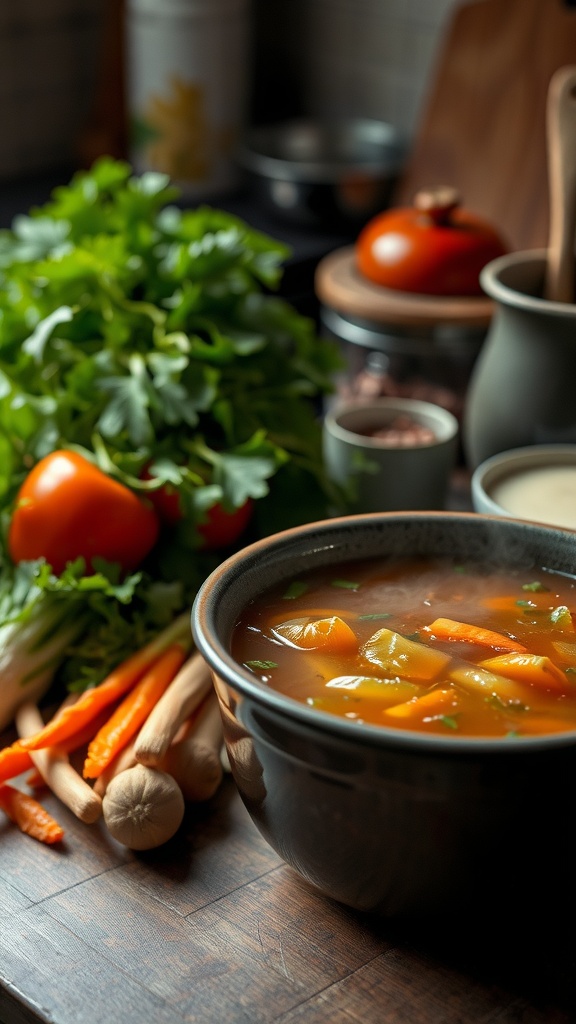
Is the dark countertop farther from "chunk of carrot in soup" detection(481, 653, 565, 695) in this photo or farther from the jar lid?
the jar lid

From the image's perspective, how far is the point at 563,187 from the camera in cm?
147

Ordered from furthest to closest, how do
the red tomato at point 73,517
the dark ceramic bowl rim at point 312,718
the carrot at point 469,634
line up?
the red tomato at point 73,517, the carrot at point 469,634, the dark ceramic bowl rim at point 312,718

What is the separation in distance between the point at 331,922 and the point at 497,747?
0.26m

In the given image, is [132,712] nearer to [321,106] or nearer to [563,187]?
[563,187]

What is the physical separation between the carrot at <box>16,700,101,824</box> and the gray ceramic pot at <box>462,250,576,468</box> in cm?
71

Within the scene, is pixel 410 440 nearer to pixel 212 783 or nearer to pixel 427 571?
pixel 427 571

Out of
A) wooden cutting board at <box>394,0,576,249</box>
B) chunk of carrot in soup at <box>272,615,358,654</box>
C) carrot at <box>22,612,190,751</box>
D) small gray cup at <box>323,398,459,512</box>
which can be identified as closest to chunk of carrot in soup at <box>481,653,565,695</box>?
chunk of carrot in soup at <box>272,615,358,654</box>

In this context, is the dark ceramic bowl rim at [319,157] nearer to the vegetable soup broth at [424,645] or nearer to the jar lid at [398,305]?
the jar lid at [398,305]

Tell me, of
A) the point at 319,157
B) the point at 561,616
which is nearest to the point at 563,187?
the point at 561,616

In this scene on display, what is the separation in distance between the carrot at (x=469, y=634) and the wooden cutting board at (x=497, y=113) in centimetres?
132

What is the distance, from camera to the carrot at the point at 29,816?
1.03 metres

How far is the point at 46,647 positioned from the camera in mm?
1249

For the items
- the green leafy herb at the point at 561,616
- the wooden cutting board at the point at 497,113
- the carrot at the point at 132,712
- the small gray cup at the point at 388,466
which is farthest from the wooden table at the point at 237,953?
the wooden cutting board at the point at 497,113

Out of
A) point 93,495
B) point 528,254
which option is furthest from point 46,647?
point 528,254
